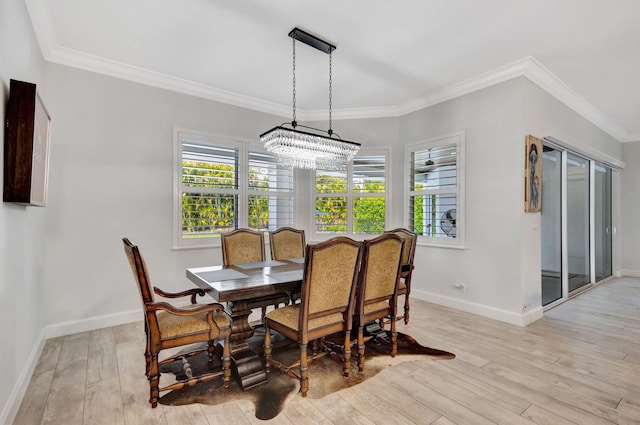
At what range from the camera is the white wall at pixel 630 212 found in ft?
20.2

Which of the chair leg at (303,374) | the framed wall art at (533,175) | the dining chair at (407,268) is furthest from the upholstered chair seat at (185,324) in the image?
the framed wall art at (533,175)

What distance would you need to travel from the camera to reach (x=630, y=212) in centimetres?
622

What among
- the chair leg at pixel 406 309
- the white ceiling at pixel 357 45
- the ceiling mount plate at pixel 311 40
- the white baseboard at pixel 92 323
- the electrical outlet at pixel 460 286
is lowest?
the white baseboard at pixel 92 323

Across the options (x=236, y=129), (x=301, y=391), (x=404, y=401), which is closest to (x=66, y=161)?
(x=236, y=129)

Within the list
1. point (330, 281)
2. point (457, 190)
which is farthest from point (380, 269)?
point (457, 190)

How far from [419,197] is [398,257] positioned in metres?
2.16

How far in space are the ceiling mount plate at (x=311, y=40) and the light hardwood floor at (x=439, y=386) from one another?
2919mm

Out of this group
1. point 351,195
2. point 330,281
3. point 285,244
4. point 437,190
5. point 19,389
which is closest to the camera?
point 19,389

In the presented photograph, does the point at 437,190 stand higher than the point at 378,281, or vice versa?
the point at 437,190

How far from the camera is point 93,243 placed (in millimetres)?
3338

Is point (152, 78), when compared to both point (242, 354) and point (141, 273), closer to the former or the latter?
point (141, 273)

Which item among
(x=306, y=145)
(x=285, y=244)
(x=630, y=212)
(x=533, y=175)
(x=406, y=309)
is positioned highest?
(x=306, y=145)

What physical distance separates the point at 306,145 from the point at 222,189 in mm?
1693

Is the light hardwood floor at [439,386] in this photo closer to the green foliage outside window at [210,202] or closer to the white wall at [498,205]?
the white wall at [498,205]
